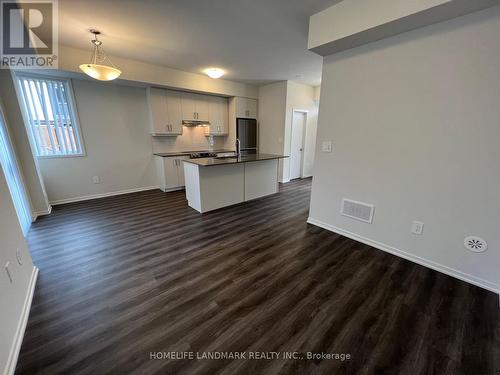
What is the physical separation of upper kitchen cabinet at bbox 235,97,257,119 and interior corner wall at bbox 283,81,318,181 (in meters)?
1.12

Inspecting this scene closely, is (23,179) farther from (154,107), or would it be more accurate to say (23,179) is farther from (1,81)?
(154,107)

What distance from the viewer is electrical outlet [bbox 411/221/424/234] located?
7.19 ft

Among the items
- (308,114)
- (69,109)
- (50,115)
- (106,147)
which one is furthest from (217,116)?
(50,115)

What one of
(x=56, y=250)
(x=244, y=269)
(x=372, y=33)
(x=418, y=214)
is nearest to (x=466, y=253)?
(x=418, y=214)

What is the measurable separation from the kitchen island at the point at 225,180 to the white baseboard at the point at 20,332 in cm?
214

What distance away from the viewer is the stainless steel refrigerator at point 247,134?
5762 millimetres

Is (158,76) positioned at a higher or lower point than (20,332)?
higher

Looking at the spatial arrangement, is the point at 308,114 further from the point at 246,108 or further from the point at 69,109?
the point at 69,109

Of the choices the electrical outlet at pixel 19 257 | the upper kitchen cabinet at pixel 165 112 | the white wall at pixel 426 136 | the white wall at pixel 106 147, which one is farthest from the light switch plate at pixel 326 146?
the white wall at pixel 106 147

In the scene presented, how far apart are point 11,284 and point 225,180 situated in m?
2.77

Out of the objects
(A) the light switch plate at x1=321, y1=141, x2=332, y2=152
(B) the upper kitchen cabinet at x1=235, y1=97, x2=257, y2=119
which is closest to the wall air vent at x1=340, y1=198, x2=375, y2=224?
(A) the light switch plate at x1=321, y1=141, x2=332, y2=152

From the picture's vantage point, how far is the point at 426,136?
2.04 metres

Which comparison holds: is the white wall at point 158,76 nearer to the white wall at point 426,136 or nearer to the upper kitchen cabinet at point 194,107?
the upper kitchen cabinet at point 194,107

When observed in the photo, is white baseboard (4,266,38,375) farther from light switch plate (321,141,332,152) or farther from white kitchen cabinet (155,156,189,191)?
light switch plate (321,141,332,152)
